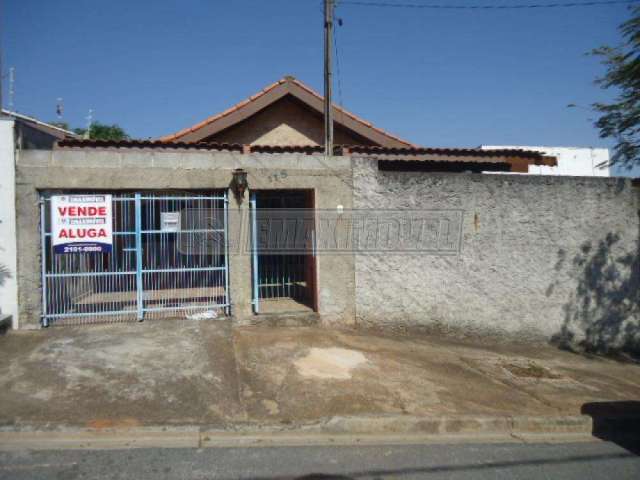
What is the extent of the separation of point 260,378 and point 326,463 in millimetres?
1584

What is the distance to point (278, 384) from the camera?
16.0ft

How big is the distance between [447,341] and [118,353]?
15.9 ft

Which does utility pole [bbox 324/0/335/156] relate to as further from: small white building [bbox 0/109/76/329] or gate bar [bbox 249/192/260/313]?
small white building [bbox 0/109/76/329]

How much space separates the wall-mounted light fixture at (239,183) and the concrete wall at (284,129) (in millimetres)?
4077

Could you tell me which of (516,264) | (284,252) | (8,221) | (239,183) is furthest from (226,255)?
(516,264)

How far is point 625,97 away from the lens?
8.84m

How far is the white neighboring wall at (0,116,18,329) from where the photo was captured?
593 centimetres

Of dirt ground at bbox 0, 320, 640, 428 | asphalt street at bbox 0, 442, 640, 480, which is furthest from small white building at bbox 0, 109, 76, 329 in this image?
asphalt street at bbox 0, 442, 640, 480

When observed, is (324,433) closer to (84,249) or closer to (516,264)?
(84,249)

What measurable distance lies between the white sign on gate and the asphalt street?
10.6 ft

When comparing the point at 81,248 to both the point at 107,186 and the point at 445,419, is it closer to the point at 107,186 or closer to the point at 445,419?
the point at 107,186

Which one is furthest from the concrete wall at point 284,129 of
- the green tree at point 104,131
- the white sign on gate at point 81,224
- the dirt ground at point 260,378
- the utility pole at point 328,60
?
the green tree at point 104,131

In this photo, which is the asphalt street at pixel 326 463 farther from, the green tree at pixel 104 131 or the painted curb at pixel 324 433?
the green tree at pixel 104 131

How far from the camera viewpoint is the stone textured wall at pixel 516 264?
23.3ft
